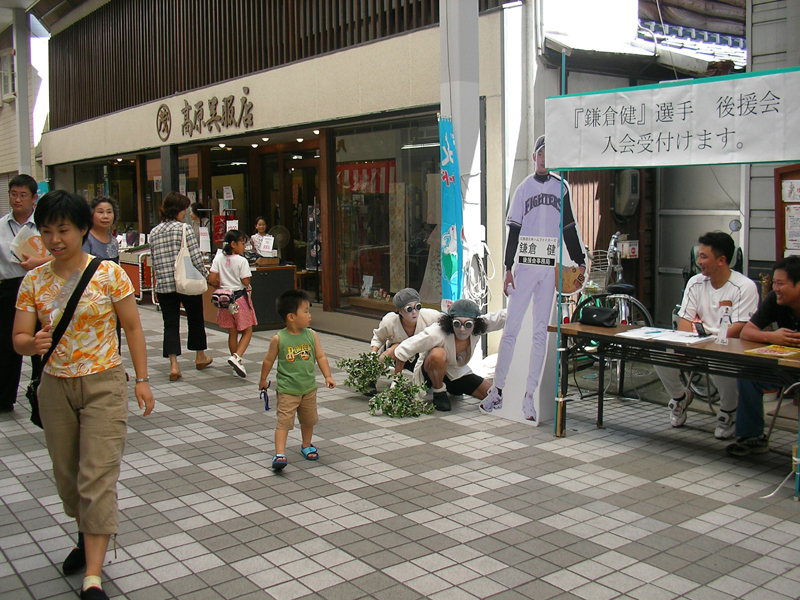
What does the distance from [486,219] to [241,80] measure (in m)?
6.14

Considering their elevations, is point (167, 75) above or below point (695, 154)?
above

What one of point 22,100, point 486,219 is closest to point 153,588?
point 486,219

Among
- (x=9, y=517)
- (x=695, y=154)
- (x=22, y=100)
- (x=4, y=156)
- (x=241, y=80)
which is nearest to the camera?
(x=9, y=517)

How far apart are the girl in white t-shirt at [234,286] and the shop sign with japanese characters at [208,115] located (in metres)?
4.52

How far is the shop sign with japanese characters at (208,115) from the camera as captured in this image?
42.8 feet

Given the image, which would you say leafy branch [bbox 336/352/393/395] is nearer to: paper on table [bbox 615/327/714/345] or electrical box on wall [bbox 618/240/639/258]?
paper on table [bbox 615/327/714/345]

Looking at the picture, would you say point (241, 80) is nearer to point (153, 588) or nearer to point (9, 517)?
point (9, 517)

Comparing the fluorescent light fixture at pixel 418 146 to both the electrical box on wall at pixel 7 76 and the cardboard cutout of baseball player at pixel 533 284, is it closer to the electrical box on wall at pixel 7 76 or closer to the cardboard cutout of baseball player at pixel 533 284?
the cardboard cutout of baseball player at pixel 533 284

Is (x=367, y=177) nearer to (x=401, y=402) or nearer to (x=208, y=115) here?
(x=208, y=115)

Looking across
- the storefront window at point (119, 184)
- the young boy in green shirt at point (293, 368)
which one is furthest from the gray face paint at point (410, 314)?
the storefront window at point (119, 184)

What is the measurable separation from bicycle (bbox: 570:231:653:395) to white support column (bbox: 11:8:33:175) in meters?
18.0

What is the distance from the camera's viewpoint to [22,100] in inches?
859

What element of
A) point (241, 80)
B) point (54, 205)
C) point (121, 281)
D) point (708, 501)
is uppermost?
point (241, 80)

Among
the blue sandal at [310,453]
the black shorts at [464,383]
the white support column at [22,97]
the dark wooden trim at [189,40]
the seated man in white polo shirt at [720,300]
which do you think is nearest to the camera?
the blue sandal at [310,453]
